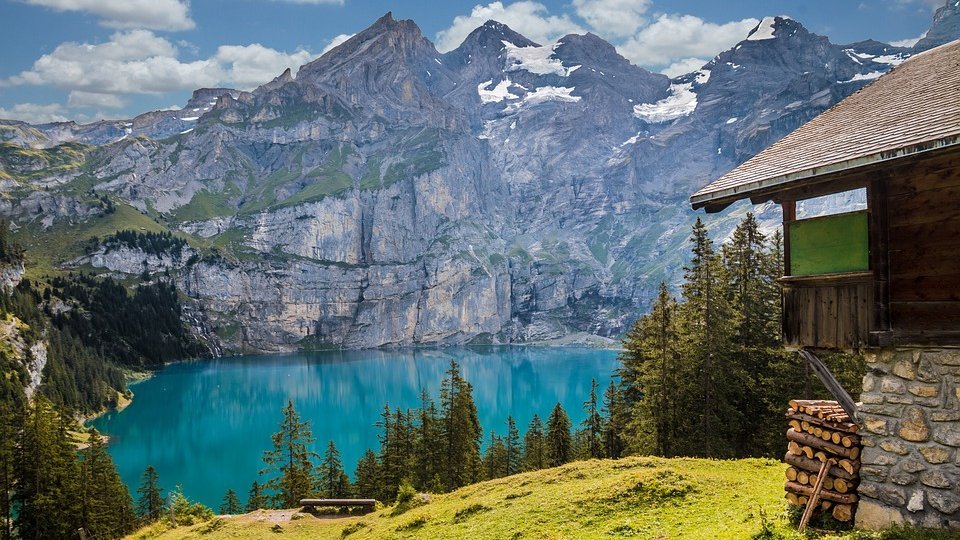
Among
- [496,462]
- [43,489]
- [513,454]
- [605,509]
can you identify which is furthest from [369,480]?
[605,509]

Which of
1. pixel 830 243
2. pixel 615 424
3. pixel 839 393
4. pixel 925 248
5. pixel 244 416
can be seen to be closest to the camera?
pixel 925 248

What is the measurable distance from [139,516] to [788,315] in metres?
69.0

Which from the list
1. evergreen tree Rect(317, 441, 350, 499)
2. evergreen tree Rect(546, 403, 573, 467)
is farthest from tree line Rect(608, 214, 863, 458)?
evergreen tree Rect(317, 441, 350, 499)

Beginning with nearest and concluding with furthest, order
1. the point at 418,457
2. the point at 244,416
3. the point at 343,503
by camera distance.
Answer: the point at 343,503 → the point at 418,457 → the point at 244,416

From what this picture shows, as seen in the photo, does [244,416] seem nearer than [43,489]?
No

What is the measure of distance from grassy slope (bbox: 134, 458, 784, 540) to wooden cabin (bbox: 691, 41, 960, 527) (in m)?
3.45

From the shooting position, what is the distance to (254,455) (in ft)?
333

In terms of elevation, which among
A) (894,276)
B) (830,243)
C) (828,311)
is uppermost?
(830,243)

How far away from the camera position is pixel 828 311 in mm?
12414

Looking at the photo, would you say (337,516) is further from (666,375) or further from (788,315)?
(788,315)

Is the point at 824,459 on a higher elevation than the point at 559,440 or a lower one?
higher

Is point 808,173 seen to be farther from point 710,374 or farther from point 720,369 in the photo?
point 720,369

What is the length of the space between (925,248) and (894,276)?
2.37 ft

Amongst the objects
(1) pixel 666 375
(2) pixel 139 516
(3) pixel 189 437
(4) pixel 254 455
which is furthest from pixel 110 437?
(1) pixel 666 375
